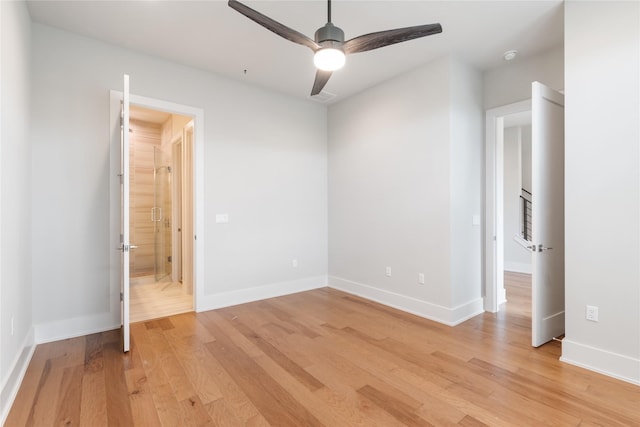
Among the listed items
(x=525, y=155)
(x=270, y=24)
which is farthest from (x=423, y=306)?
(x=525, y=155)

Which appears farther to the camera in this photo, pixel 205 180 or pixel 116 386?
pixel 205 180

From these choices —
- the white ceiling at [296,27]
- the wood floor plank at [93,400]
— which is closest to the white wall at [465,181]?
the white ceiling at [296,27]

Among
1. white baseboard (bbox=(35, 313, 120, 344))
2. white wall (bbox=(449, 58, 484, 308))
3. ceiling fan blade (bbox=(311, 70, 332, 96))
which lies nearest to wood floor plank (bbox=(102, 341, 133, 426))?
white baseboard (bbox=(35, 313, 120, 344))

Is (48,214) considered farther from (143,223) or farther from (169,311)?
(143,223)

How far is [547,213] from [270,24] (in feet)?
9.30

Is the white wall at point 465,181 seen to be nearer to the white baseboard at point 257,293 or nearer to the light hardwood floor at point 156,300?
→ the white baseboard at point 257,293

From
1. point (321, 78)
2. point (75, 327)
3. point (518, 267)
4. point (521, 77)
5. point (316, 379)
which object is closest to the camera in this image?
point (316, 379)

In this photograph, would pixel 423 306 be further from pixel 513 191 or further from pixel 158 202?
pixel 158 202

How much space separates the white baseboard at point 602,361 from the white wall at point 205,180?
10.6 feet

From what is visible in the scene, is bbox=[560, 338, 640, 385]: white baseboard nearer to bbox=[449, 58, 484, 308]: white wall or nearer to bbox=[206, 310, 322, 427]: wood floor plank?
bbox=[449, 58, 484, 308]: white wall

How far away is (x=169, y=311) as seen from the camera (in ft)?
12.6

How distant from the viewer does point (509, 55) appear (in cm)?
341

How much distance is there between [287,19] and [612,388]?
384 centimetres

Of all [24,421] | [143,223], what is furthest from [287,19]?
[143,223]
